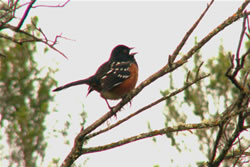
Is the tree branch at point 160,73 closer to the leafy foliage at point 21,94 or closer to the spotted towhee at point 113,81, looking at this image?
the spotted towhee at point 113,81

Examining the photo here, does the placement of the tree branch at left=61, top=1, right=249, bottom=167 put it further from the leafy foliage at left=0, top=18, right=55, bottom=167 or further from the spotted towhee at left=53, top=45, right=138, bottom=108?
the leafy foliage at left=0, top=18, right=55, bottom=167

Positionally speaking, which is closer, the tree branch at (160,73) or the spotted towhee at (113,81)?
the tree branch at (160,73)

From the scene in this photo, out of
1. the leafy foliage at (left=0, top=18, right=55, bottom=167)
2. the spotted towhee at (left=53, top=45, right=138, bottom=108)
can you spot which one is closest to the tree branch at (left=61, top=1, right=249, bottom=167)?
the spotted towhee at (left=53, top=45, right=138, bottom=108)

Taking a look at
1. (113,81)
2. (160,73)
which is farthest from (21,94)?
(160,73)

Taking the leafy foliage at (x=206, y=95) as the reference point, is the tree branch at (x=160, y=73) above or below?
below

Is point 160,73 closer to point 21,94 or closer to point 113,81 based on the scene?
point 113,81

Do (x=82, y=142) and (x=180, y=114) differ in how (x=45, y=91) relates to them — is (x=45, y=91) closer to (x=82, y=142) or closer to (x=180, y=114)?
(x=180, y=114)

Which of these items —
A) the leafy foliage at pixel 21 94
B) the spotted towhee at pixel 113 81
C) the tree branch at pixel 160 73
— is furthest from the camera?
the leafy foliage at pixel 21 94

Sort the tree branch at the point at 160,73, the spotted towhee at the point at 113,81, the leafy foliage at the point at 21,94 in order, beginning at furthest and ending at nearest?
the leafy foliage at the point at 21,94
the spotted towhee at the point at 113,81
the tree branch at the point at 160,73

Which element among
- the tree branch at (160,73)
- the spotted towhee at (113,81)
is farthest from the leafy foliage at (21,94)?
the tree branch at (160,73)

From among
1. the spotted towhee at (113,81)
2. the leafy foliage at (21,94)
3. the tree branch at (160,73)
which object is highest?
the leafy foliage at (21,94)

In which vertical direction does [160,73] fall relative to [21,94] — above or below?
below

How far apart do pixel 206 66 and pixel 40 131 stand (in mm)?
3639

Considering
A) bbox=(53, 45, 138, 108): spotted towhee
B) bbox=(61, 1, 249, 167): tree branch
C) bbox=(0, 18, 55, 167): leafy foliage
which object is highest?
bbox=(0, 18, 55, 167): leafy foliage
